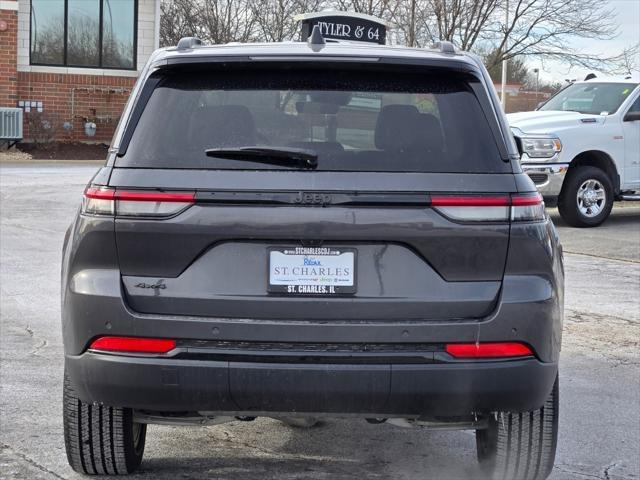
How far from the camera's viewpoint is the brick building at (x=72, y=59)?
26.5 meters

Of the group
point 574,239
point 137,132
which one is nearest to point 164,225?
point 137,132

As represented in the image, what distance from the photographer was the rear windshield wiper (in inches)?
149

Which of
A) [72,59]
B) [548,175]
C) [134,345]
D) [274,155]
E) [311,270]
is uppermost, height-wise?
[72,59]

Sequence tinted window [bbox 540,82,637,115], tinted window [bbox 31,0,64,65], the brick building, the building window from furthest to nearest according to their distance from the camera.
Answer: the building window, tinted window [bbox 31,0,64,65], the brick building, tinted window [bbox 540,82,637,115]

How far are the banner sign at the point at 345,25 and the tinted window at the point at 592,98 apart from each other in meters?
7.56

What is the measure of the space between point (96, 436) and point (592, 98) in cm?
1209

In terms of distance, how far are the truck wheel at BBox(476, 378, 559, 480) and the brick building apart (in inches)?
925

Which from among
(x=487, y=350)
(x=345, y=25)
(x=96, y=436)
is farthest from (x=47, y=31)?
(x=487, y=350)

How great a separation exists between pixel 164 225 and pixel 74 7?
82.5 ft

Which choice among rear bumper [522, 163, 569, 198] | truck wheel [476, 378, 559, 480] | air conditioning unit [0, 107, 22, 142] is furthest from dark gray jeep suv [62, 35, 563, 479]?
air conditioning unit [0, 107, 22, 142]

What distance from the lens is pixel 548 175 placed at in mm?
13680

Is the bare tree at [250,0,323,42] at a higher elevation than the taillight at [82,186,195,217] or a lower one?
higher

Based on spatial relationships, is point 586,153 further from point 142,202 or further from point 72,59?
point 72,59

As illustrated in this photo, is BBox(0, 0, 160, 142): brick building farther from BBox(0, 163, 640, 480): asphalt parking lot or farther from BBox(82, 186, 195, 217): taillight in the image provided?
BBox(82, 186, 195, 217): taillight
